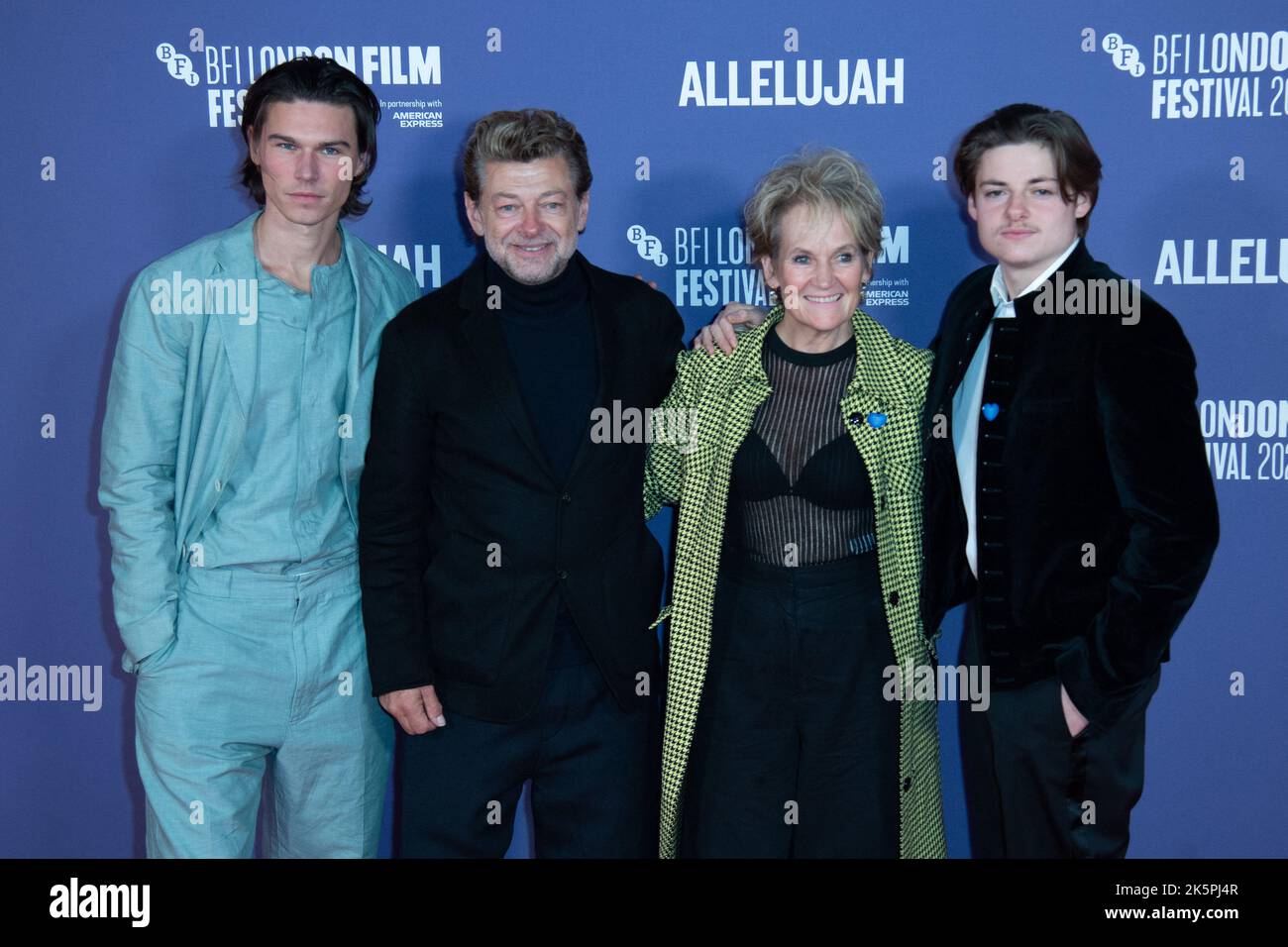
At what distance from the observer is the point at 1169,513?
95.1 inches

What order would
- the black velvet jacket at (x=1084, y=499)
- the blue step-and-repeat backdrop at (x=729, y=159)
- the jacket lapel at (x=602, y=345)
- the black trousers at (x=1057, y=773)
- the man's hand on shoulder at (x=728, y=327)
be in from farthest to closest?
1. the blue step-and-repeat backdrop at (x=729, y=159)
2. the man's hand on shoulder at (x=728, y=327)
3. the jacket lapel at (x=602, y=345)
4. the black trousers at (x=1057, y=773)
5. the black velvet jacket at (x=1084, y=499)

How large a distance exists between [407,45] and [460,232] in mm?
529

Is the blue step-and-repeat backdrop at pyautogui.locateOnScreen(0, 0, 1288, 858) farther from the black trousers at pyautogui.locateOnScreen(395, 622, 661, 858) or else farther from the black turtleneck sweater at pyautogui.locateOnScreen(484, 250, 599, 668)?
the black trousers at pyautogui.locateOnScreen(395, 622, 661, 858)

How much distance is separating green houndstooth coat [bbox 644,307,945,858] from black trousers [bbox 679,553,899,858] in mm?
39

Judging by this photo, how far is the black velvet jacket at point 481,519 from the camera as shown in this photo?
2.68 meters

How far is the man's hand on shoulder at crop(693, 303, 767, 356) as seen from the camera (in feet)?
9.22

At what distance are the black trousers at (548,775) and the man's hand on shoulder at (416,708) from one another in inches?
1.1

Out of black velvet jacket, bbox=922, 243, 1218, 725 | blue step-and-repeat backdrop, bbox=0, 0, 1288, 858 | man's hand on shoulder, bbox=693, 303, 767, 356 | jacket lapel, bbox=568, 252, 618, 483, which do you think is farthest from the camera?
blue step-and-repeat backdrop, bbox=0, 0, 1288, 858

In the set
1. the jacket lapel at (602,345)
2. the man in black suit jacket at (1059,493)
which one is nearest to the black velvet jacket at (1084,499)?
the man in black suit jacket at (1059,493)

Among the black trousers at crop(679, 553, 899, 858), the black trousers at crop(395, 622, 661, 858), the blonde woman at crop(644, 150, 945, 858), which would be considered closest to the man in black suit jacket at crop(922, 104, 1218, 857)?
the blonde woman at crop(644, 150, 945, 858)

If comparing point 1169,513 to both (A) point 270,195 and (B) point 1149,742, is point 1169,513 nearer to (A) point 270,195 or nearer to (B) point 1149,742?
(B) point 1149,742

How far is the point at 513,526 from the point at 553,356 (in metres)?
0.40

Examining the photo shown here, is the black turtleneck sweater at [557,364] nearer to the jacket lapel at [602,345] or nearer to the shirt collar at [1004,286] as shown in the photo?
the jacket lapel at [602,345]
